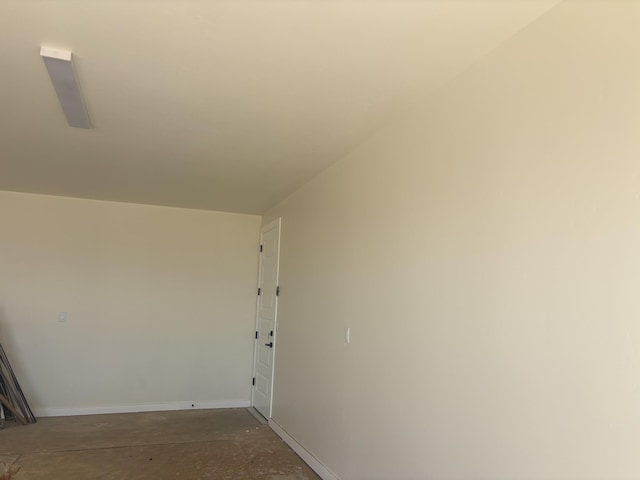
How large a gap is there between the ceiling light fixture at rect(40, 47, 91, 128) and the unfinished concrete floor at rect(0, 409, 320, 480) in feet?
8.14

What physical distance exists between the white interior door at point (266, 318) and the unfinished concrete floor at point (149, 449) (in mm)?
346

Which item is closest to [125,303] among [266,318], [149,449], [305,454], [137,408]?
[137,408]

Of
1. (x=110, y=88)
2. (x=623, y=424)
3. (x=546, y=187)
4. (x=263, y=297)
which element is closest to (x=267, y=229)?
(x=263, y=297)

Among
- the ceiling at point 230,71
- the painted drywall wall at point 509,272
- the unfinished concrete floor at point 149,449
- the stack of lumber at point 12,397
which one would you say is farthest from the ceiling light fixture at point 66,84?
the stack of lumber at point 12,397

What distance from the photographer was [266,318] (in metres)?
5.14

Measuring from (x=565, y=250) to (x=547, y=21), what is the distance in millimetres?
892

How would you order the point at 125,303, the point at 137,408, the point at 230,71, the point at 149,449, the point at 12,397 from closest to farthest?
the point at 230,71 < the point at 149,449 < the point at 12,397 < the point at 137,408 < the point at 125,303

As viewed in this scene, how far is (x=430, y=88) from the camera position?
2.24 meters

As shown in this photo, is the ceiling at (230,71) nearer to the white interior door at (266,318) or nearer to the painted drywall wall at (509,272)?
the painted drywall wall at (509,272)

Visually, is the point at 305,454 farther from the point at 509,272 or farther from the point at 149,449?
the point at 509,272

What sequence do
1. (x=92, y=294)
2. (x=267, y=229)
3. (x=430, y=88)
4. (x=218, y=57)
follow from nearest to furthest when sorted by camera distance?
(x=218, y=57) < (x=430, y=88) < (x=92, y=294) < (x=267, y=229)

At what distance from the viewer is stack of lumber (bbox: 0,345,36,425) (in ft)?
14.6

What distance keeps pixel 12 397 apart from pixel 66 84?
395 cm

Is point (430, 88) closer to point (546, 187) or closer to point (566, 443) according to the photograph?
point (546, 187)
